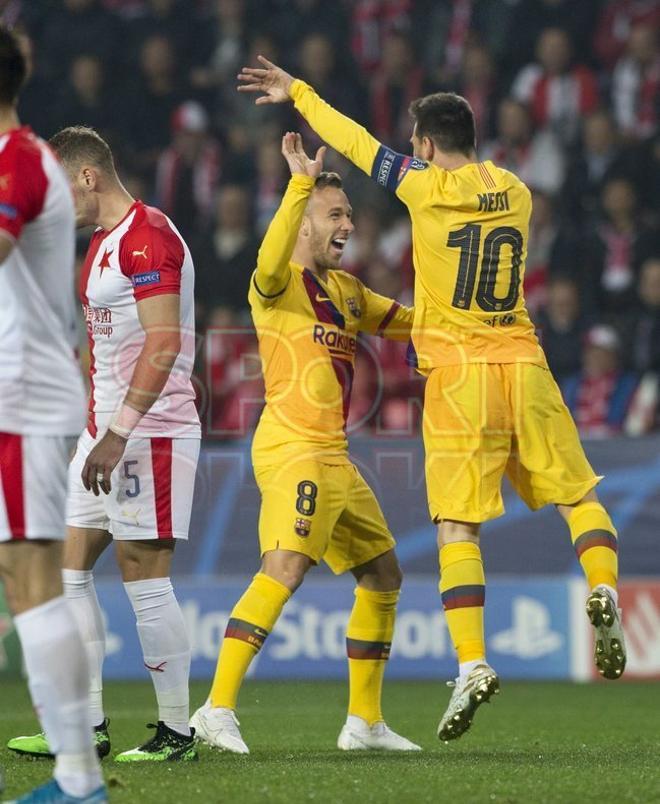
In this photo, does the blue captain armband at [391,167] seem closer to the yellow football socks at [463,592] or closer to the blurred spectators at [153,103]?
the yellow football socks at [463,592]

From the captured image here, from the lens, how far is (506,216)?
566cm

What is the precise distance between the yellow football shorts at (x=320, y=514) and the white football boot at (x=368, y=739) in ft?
2.03

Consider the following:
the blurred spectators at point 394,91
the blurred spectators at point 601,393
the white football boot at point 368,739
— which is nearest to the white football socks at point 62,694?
the white football boot at point 368,739

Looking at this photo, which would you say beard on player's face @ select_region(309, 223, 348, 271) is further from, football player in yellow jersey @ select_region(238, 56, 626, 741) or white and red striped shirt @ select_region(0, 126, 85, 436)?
white and red striped shirt @ select_region(0, 126, 85, 436)

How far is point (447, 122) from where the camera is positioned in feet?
18.7

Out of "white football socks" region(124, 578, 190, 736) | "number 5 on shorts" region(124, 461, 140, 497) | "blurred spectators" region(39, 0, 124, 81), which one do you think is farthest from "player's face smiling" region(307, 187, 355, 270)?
"blurred spectators" region(39, 0, 124, 81)

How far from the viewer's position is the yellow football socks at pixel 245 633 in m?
5.67

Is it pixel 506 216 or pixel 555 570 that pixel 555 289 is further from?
pixel 506 216

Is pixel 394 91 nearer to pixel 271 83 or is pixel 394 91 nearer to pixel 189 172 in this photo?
pixel 189 172

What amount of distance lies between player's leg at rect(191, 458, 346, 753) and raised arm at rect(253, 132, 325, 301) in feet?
2.39

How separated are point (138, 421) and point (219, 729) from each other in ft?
4.15

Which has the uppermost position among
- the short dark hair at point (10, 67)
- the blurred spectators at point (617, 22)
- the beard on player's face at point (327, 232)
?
the blurred spectators at point (617, 22)

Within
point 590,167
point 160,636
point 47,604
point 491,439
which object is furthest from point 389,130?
point 47,604

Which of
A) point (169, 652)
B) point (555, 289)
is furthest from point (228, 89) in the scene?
point (169, 652)
